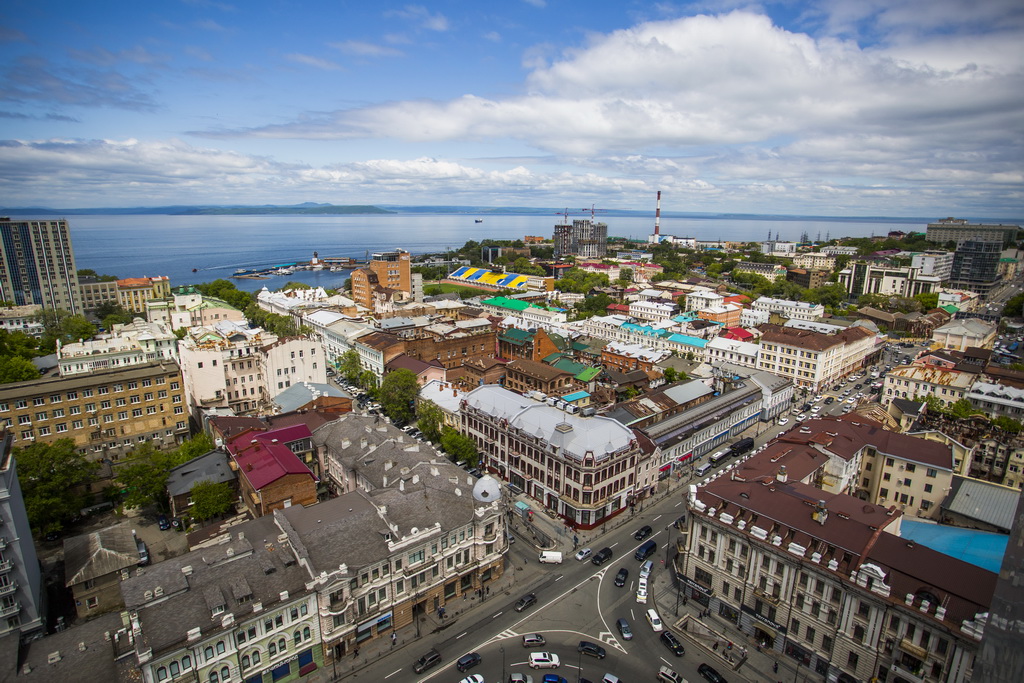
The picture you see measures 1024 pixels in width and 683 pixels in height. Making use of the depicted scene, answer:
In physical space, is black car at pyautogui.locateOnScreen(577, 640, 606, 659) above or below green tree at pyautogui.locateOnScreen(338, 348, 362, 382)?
below

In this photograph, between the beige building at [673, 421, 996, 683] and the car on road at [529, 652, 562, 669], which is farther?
the car on road at [529, 652, 562, 669]

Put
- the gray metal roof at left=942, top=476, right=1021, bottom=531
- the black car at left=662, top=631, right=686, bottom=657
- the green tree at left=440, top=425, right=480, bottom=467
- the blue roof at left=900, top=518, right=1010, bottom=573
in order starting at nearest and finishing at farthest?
the blue roof at left=900, top=518, right=1010, bottom=573, the black car at left=662, top=631, right=686, bottom=657, the gray metal roof at left=942, top=476, right=1021, bottom=531, the green tree at left=440, top=425, right=480, bottom=467

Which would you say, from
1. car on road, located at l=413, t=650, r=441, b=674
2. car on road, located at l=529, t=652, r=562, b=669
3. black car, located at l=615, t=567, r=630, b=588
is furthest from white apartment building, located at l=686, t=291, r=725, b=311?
car on road, located at l=413, t=650, r=441, b=674

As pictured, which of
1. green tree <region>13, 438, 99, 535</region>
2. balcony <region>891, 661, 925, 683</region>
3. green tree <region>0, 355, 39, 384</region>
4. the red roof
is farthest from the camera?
green tree <region>0, 355, 39, 384</region>

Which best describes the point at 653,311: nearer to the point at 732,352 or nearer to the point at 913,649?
the point at 732,352

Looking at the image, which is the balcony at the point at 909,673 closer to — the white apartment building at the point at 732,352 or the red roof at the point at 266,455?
the red roof at the point at 266,455

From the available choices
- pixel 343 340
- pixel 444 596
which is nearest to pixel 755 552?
pixel 444 596

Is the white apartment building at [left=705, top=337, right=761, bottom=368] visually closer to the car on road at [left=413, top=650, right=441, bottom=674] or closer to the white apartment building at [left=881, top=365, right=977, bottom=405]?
the white apartment building at [left=881, top=365, right=977, bottom=405]

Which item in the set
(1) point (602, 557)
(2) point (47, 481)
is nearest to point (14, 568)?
(2) point (47, 481)
